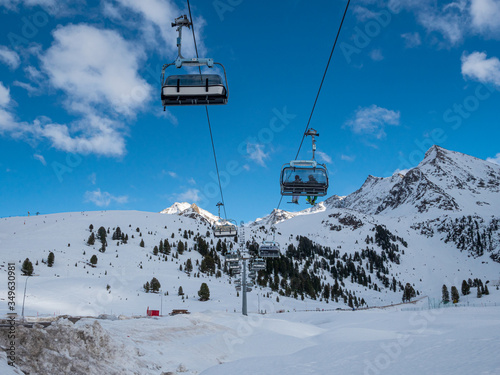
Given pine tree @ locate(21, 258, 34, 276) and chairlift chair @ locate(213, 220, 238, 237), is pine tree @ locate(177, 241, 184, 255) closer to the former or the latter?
pine tree @ locate(21, 258, 34, 276)

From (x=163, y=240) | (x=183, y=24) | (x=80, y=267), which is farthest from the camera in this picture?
(x=163, y=240)

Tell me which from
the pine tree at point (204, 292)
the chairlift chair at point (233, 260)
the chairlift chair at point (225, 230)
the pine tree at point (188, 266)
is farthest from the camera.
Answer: the pine tree at point (188, 266)

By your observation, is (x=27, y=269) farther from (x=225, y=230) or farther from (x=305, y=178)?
(x=305, y=178)

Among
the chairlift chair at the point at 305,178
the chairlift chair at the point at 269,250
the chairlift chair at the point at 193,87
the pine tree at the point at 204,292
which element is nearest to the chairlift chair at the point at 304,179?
the chairlift chair at the point at 305,178

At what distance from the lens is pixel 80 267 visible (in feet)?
234

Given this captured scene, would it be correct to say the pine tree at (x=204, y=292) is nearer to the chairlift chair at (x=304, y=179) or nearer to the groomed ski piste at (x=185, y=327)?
the groomed ski piste at (x=185, y=327)

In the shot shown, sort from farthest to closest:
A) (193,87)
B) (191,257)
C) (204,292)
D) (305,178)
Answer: (191,257), (204,292), (305,178), (193,87)

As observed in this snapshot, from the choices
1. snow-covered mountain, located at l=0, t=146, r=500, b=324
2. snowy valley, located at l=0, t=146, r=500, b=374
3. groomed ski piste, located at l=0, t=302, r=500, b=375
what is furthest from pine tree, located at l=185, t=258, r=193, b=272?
groomed ski piste, located at l=0, t=302, r=500, b=375

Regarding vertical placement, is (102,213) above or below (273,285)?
above

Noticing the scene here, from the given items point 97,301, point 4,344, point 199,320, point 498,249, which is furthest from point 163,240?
point 498,249

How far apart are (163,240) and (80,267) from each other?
3792 cm

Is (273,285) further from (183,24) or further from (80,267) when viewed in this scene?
(183,24)

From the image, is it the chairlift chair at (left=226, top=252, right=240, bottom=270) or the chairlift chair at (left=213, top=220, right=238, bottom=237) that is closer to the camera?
the chairlift chair at (left=213, top=220, right=238, bottom=237)

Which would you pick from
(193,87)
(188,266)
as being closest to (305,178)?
(193,87)
